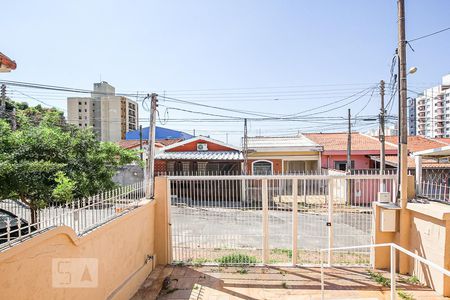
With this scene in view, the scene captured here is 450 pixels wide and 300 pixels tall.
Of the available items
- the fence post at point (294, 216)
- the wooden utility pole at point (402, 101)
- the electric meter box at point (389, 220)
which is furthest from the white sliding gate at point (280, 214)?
the electric meter box at point (389, 220)

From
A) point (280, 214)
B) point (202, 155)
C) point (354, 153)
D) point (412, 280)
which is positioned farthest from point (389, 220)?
point (354, 153)

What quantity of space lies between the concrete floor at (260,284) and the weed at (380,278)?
102 mm

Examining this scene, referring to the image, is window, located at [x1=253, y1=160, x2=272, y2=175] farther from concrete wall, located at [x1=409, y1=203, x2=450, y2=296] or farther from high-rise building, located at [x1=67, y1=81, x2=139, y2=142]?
high-rise building, located at [x1=67, y1=81, x2=139, y2=142]

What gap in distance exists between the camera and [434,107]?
82.4 m

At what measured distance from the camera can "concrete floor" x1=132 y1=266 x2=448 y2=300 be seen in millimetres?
5152

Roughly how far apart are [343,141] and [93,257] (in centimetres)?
2068

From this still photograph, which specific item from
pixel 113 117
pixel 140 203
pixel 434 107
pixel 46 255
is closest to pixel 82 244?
pixel 46 255

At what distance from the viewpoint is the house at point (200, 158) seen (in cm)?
1709

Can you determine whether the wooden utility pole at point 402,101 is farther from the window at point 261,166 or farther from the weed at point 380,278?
the window at point 261,166

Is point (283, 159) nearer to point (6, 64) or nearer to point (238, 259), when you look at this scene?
point (238, 259)

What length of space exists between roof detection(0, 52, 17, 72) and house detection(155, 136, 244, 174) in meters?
13.4

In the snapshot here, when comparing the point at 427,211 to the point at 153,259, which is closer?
the point at 427,211

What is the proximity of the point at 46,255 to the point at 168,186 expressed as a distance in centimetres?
355

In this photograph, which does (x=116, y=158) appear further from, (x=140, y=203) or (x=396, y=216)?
(x=396, y=216)
